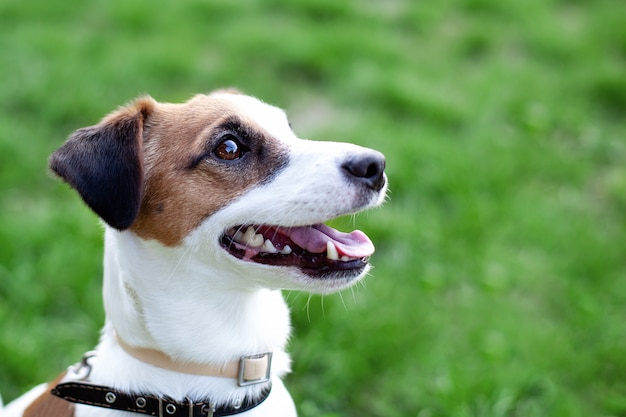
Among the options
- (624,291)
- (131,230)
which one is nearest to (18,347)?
(131,230)

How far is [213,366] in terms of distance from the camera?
8.50ft

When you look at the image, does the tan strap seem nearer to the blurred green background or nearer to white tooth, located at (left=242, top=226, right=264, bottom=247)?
white tooth, located at (left=242, top=226, right=264, bottom=247)

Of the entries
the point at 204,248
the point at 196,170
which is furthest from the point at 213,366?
the point at 196,170

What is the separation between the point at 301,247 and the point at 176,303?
0.48m

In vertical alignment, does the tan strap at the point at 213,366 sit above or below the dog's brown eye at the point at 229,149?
below

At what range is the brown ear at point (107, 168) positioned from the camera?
244cm

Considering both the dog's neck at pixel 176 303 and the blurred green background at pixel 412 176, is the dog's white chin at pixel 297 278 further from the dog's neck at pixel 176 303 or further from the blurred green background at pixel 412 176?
the blurred green background at pixel 412 176

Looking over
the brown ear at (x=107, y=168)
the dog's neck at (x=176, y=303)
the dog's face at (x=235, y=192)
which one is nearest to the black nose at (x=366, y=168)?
the dog's face at (x=235, y=192)

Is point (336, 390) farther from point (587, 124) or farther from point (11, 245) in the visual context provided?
point (587, 124)

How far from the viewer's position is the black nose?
8.07 feet

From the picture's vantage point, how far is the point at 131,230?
8.45ft

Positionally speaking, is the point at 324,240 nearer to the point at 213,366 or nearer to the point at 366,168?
the point at 366,168

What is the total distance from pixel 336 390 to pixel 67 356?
1.39 m

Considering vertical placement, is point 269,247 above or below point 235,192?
below
